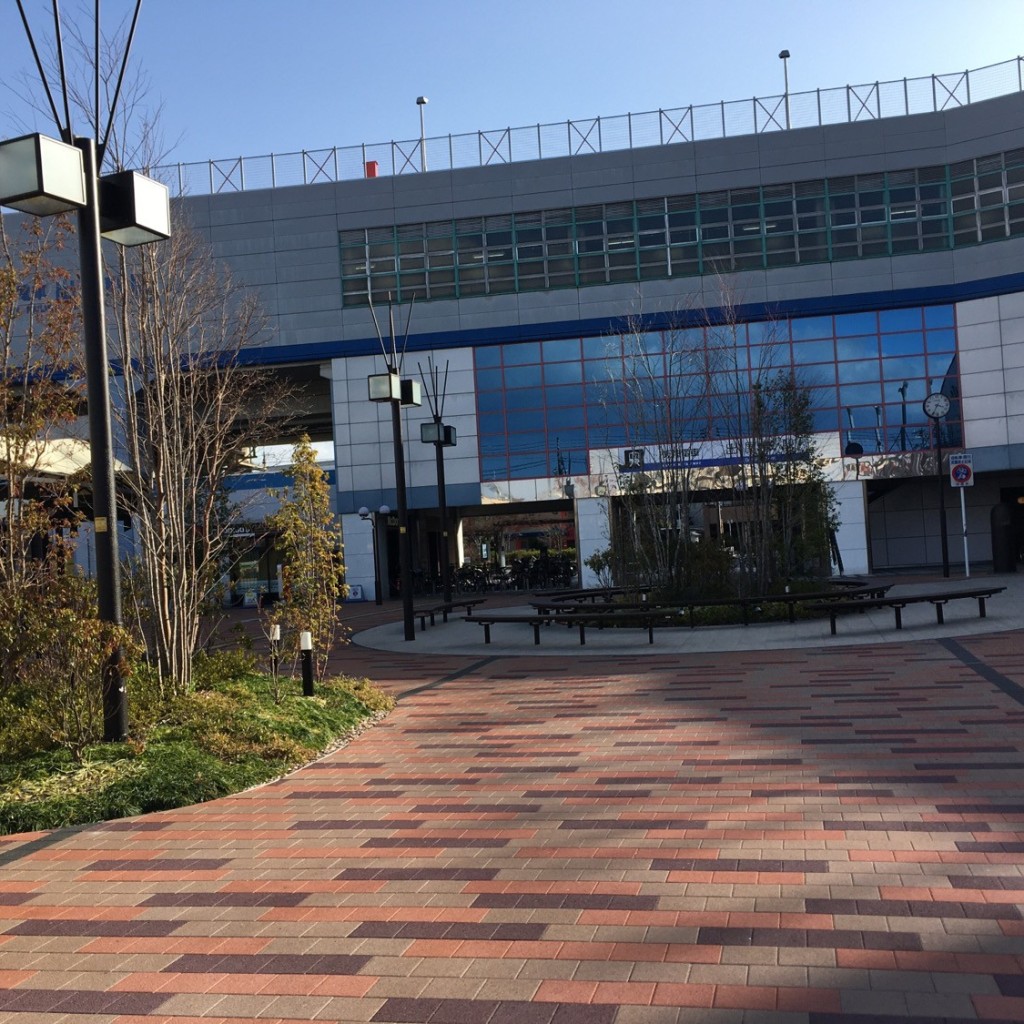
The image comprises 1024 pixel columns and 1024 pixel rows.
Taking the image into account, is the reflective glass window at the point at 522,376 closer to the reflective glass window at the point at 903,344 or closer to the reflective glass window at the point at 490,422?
the reflective glass window at the point at 490,422

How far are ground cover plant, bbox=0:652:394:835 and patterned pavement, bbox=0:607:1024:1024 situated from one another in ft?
0.84

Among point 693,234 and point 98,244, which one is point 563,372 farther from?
point 98,244

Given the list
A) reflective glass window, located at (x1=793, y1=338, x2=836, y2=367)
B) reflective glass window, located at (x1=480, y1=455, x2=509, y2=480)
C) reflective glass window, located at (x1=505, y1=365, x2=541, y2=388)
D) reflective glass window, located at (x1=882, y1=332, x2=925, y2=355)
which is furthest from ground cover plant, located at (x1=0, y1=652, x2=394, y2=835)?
reflective glass window, located at (x1=882, y1=332, x2=925, y2=355)

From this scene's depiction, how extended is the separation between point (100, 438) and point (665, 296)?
107 feet

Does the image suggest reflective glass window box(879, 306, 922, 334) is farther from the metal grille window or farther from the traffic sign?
the traffic sign

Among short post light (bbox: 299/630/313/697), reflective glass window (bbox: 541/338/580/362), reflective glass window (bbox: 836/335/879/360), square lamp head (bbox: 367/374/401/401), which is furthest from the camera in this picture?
reflective glass window (bbox: 541/338/580/362)

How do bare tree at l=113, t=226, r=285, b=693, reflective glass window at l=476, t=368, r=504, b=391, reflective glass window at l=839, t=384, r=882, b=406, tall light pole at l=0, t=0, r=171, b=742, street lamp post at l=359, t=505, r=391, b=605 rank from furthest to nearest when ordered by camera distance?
1. reflective glass window at l=476, t=368, r=504, b=391
2. reflective glass window at l=839, t=384, r=882, b=406
3. street lamp post at l=359, t=505, r=391, b=605
4. bare tree at l=113, t=226, r=285, b=693
5. tall light pole at l=0, t=0, r=171, b=742

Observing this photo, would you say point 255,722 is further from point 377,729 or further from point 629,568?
point 629,568

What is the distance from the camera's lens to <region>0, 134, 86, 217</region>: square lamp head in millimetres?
7832

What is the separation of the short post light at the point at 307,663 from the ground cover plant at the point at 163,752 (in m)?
0.36

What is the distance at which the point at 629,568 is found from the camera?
81.3 ft

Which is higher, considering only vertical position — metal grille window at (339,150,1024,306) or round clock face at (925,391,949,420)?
Answer: metal grille window at (339,150,1024,306)

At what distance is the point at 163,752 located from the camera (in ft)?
28.2

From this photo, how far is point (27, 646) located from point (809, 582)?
18.0 meters
